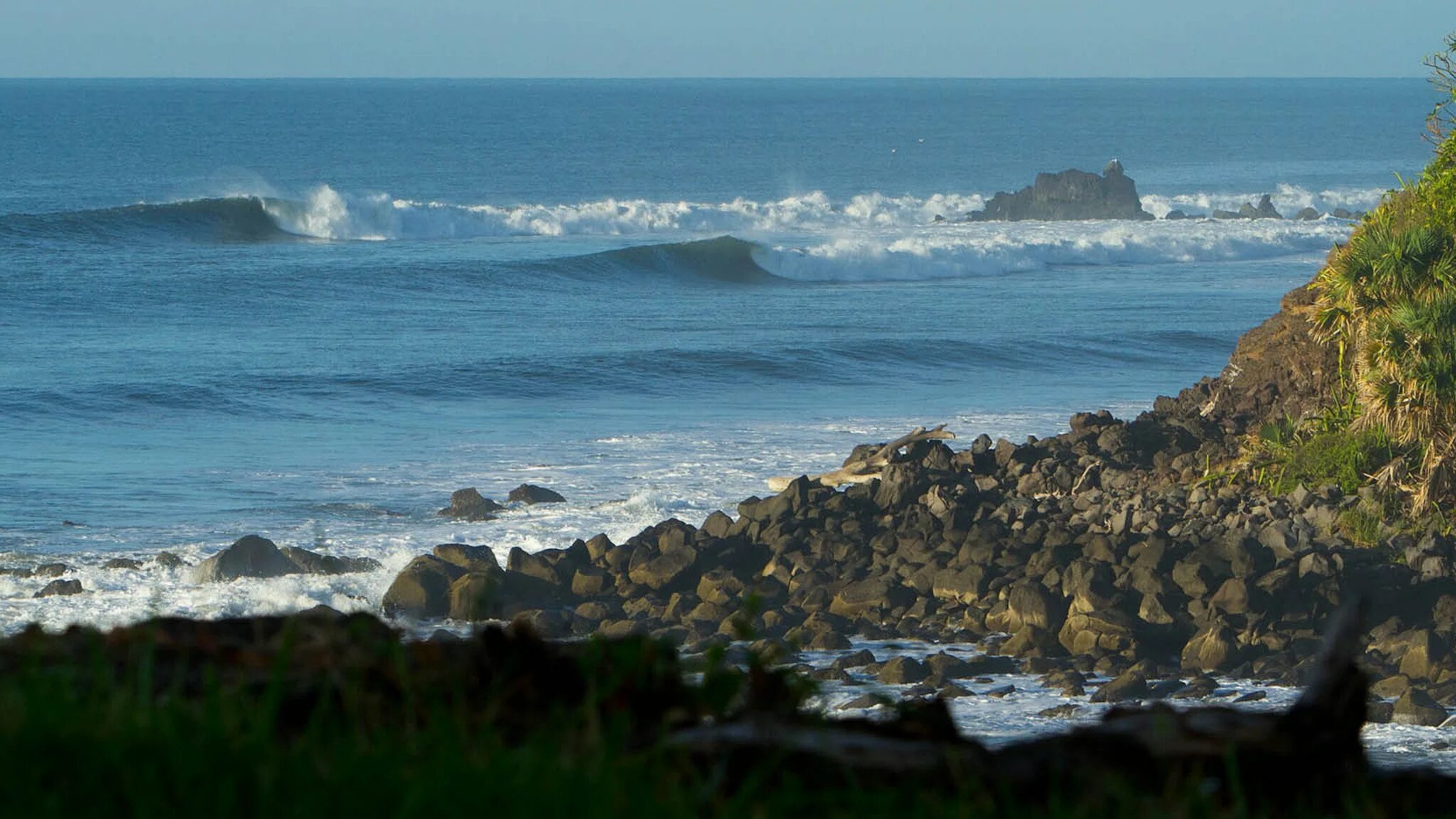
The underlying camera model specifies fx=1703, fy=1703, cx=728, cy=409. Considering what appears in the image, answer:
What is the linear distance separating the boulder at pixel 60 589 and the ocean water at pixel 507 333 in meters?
0.18

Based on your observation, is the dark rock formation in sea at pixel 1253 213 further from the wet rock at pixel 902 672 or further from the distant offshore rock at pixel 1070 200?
the wet rock at pixel 902 672

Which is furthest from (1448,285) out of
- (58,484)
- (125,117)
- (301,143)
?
(125,117)

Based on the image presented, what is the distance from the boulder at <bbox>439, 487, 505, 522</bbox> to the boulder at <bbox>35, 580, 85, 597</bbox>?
15.2 ft

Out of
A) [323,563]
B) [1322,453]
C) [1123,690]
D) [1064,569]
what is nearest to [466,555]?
[323,563]

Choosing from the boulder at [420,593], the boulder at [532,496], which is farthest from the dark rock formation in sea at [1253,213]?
the boulder at [420,593]

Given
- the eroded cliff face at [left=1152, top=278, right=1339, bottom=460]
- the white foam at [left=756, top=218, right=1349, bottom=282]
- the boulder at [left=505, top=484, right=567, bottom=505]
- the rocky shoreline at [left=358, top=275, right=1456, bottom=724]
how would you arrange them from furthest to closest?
the white foam at [left=756, top=218, right=1349, bottom=282], the boulder at [left=505, top=484, right=567, bottom=505], the eroded cliff face at [left=1152, top=278, right=1339, bottom=460], the rocky shoreline at [left=358, top=275, right=1456, bottom=724]

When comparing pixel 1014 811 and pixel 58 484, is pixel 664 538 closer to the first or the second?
pixel 58 484

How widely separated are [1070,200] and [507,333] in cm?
4184

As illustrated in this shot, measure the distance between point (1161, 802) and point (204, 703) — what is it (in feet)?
5.20

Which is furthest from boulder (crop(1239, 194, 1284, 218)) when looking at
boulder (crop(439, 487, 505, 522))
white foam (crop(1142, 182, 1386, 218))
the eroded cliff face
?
boulder (crop(439, 487, 505, 522))

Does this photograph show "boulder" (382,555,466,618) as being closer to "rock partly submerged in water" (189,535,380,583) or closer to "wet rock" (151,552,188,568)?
"rock partly submerged in water" (189,535,380,583)

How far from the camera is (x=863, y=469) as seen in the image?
1919 cm

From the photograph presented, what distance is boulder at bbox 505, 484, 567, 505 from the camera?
19969 mm

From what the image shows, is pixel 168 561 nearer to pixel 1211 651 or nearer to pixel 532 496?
pixel 532 496
